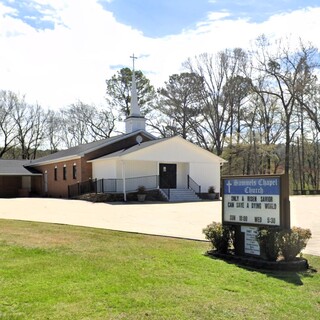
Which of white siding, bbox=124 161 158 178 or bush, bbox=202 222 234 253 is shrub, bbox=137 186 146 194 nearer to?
white siding, bbox=124 161 158 178

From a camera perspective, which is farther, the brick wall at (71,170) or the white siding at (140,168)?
the brick wall at (71,170)

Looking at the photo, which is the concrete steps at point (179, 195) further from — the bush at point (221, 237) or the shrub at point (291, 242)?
the shrub at point (291, 242)

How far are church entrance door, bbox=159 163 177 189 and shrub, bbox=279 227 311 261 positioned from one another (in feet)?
71.6

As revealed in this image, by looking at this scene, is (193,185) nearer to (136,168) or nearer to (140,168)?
(140,168)

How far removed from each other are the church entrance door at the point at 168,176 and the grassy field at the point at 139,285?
20.4 meters

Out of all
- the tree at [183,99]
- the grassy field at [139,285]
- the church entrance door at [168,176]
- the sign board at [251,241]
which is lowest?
the grassy field at [139,285]

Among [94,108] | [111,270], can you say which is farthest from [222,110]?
[111,270]

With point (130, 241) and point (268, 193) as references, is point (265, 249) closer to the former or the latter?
point (268, 193)

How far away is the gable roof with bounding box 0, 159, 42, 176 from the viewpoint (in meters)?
35.2

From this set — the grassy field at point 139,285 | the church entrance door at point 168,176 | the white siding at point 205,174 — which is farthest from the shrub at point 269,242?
the white siding at point 205,174

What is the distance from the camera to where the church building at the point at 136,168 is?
1055 inches

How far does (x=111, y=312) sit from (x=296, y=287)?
8.81 ft

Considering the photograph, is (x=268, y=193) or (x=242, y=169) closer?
(x=268, y=193)

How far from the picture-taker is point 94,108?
51688 mm
